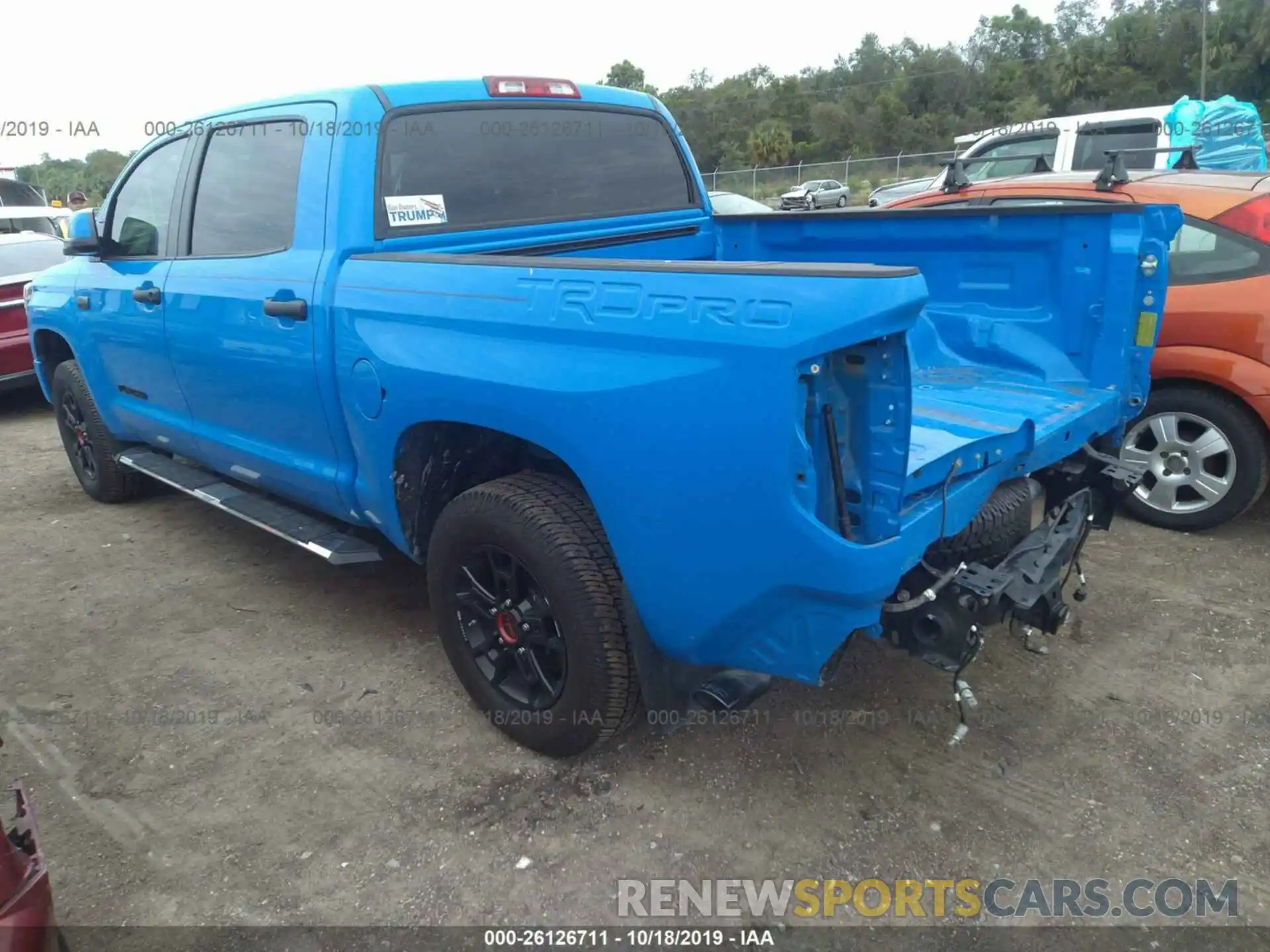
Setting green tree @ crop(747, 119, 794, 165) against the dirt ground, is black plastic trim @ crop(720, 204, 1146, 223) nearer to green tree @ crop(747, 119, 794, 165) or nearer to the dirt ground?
the dirt ground

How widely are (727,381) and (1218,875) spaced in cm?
185

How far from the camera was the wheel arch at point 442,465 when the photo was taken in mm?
2912

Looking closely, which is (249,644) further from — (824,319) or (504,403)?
(824,319)

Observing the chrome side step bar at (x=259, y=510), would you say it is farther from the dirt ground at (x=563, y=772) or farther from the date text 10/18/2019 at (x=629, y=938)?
the date text 10/18/2019 at (x=629, y=938)

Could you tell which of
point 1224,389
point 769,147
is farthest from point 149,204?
point 769,147

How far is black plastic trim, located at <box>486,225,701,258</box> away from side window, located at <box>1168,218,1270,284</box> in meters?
2.24

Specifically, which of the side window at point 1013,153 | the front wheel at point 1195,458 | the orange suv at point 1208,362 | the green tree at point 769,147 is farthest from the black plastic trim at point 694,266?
the green tree at point 769,147

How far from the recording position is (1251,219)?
428cm

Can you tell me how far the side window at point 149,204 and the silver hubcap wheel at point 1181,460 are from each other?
4563 mm

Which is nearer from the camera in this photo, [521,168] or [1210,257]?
[521,168]

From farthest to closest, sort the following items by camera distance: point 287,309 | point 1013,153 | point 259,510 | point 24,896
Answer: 1. point 1013,153
2. point 259,510
3. point 287,309
4. point 24,896

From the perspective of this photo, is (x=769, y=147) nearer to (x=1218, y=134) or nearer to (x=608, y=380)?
(x=1218, y=134)

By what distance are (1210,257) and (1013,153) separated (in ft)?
17.7

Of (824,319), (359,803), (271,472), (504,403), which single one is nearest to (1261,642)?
(824,319)
